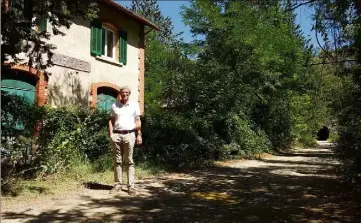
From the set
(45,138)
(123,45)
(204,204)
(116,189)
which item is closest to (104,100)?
(123,45)

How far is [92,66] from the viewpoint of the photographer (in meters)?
14.5

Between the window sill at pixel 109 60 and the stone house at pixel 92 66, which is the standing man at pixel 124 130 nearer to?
the stone house at pixel 92 66

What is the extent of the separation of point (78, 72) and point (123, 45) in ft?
9.51

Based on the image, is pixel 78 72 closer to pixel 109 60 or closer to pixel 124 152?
pixel 109 60

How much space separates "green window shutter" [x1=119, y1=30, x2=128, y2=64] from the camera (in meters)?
15.9

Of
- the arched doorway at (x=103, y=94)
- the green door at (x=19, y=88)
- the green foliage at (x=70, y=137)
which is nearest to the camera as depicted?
the green foliage at (x=70, y=137)

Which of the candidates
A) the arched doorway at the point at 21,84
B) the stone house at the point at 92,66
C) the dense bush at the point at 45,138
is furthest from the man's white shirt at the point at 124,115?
the arched doorway at the point at 21,84

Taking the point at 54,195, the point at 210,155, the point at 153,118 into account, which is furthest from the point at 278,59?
the point at 54,195

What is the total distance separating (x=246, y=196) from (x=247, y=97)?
957 centimetres

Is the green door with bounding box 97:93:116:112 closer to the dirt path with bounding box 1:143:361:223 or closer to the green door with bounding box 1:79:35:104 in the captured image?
the green door with bounding box 1:79:35:104

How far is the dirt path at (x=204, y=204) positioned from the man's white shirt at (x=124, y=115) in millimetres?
1247

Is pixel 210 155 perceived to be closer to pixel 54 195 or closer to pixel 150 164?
pixel 150 164

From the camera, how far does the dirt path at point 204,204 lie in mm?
5629

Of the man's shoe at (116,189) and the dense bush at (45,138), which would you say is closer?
the man's shoe at (116,189)
